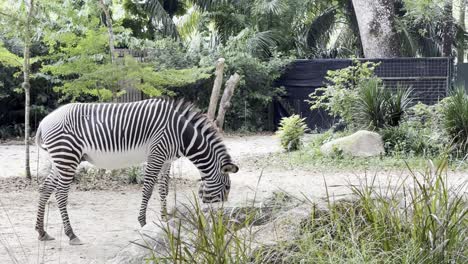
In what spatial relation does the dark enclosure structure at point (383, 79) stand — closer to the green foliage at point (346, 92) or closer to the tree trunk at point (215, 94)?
the green foliage at point (346, 92)

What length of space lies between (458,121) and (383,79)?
569cm

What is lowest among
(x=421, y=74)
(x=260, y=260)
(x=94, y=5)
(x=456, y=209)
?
(x=260, y=260)

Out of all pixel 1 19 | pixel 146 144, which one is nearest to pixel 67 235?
pixel 146 144

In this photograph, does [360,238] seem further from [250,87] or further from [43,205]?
[250,87]

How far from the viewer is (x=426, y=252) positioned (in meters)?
3.48

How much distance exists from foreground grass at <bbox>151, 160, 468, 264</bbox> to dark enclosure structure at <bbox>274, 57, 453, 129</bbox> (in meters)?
13.0

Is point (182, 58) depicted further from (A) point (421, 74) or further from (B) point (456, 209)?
(B) point (456, 209)

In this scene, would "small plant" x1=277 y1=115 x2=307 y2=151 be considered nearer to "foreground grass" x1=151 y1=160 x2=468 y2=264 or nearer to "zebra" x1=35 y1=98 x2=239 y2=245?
"zebra" x1=35 y1=98 x2=239 y2=245

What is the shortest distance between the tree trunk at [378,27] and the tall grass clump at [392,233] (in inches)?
566

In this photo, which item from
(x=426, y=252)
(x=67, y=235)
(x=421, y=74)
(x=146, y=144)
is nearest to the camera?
(x=426, y=252)

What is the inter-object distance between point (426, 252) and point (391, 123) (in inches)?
391

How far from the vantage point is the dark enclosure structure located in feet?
56.8

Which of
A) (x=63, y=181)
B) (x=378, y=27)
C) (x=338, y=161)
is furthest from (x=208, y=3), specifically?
(x=63, y=181)

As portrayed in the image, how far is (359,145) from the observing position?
40.5 feet
